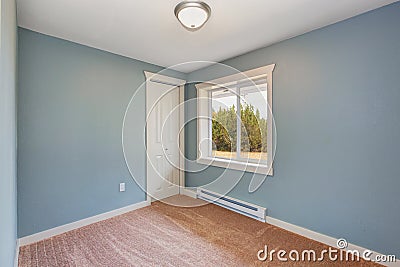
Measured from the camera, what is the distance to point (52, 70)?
7.32 feet

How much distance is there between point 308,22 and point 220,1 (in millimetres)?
939

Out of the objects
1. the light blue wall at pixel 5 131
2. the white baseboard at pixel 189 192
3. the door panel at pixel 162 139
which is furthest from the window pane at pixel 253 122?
the light blue wall at pixel 5 131

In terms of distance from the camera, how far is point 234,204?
2.83 metres

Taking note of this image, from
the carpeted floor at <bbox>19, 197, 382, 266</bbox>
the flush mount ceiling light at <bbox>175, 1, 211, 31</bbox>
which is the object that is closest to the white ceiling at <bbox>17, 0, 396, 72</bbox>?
the flush mount ceiling light at <bbox>175, 1, 211, 31</bbox>

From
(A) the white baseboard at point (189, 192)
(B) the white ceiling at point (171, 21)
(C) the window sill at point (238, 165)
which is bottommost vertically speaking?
(A) the white baseboard at point (189, 192)

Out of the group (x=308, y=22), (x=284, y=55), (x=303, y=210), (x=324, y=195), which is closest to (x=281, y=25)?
(x=308, y=22)

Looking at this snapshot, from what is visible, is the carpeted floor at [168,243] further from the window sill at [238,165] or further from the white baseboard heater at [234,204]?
the window sill at [238,165]

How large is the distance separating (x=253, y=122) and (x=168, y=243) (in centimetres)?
180

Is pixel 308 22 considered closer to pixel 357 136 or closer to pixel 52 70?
pixel 357 136

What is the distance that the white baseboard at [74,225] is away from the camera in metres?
2.06

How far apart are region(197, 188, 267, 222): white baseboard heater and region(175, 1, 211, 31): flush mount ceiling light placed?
2228mm

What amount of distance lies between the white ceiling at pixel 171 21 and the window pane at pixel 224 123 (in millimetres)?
764

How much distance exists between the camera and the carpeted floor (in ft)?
5.87

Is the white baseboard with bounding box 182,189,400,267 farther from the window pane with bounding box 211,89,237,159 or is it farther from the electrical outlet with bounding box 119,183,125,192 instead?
the electrical outlet with bounding box 119,183,125,192
